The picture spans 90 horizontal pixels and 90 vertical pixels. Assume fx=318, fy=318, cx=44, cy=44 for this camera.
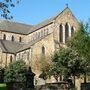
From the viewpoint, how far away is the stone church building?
6938 centimetres

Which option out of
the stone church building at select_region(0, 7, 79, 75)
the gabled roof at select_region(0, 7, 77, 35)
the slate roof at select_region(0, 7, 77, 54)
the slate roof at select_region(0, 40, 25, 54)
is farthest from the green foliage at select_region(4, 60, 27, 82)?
the gabled roof at select_region(0, 7, 77, 35)

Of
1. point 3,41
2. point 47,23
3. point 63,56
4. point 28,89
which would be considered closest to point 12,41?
point 3,41

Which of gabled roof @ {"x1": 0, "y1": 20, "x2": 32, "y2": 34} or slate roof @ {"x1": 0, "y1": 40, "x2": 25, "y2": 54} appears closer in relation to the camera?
slate roof @ {"x1": 0, "y1": 40, "x2": 25, "y2": 54}

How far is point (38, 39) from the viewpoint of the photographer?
7506 centimetres

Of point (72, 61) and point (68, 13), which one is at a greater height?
point (68, 13)

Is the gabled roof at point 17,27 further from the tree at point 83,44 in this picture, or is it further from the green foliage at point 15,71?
the tree at point 83,44

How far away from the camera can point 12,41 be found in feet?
272

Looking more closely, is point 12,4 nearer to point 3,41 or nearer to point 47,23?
point 47,23

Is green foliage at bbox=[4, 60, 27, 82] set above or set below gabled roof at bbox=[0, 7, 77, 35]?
below

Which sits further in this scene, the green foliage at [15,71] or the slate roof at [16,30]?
the slate roof at [16,30]

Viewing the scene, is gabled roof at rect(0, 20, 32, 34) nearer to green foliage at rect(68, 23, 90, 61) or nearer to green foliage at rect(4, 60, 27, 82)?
green foliage at rect(4, 60, 27, 82)

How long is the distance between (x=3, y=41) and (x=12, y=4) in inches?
2318

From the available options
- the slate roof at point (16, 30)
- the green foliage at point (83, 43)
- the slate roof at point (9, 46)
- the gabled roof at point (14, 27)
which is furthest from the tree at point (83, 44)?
the gabled roof at point (14, 27)

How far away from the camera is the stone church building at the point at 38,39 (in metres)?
69.4
